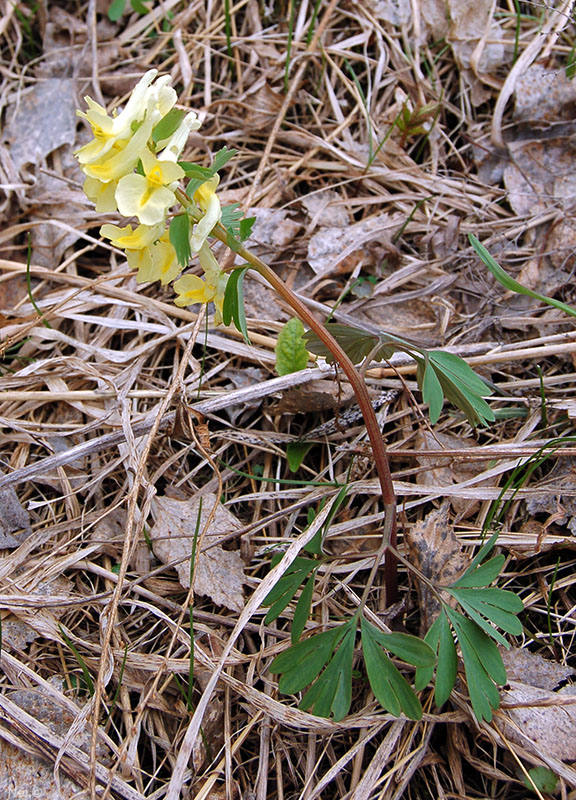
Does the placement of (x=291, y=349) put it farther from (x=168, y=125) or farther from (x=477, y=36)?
(x=477, y=36)

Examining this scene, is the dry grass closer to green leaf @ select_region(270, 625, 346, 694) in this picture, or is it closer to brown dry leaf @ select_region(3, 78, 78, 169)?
Answer: brown dry leaf @ select_region(3, 78, 78, 169)

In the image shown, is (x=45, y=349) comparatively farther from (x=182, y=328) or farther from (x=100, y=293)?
(x=182, y=328)

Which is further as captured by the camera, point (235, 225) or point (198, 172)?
point (235, 225)

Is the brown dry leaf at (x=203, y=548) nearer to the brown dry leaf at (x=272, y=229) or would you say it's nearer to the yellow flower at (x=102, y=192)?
the yellow flower at (x=102, y=192)

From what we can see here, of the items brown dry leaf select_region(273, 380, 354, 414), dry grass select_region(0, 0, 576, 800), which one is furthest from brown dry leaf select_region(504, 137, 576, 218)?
brown dry leaf select_region(273, 380, 354, 414)

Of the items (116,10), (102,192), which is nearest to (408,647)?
(102,192)

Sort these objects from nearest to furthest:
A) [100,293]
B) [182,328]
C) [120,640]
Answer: [120,640] < [182,328] < [100,293]

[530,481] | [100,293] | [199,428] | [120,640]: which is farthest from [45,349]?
[530,481]
